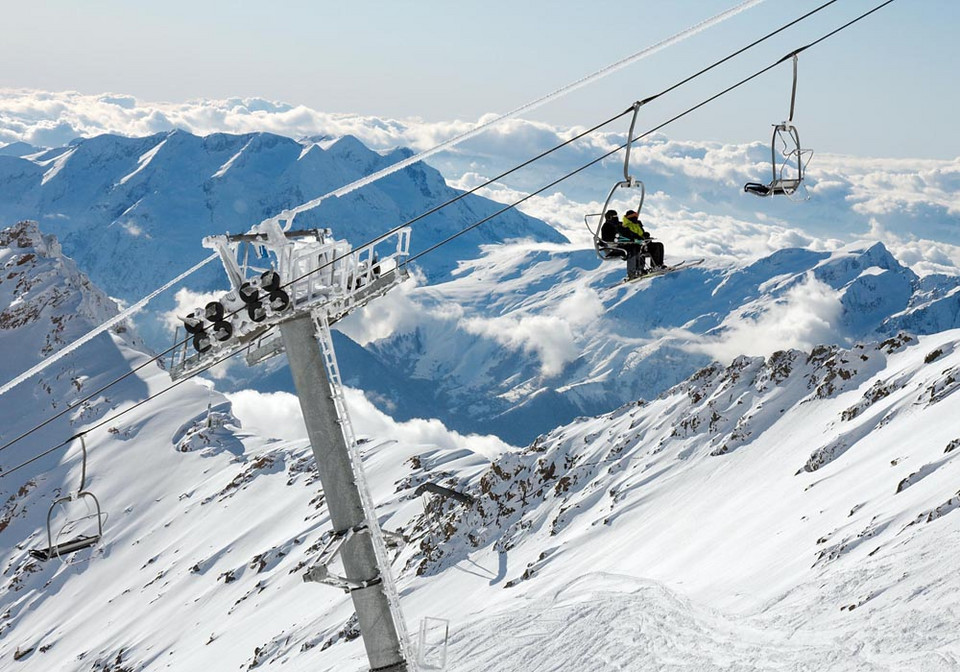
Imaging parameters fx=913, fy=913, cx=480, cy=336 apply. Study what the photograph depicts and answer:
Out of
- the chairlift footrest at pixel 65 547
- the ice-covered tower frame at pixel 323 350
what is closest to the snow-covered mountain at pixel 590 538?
the ice-covered tower frame at pixel 323 350

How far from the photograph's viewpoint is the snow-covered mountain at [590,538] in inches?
1137

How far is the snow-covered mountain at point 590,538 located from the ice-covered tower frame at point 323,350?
14.0m

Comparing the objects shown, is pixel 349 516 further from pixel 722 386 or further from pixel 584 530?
pixel 722 386

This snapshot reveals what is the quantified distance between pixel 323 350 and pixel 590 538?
4898 centimetres

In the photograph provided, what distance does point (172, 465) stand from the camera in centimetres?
13875

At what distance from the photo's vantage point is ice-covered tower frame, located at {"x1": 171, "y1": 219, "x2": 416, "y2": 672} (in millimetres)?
15062

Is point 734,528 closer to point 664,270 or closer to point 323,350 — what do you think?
point 664,270

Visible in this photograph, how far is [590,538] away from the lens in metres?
61.6

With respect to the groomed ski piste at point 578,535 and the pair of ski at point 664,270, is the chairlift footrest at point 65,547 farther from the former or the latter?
the pair of ski at point 664,270

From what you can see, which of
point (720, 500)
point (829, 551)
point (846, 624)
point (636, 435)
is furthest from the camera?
point (636, 435)

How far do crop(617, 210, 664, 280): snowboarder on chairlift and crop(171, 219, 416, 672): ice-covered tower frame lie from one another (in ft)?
19.0

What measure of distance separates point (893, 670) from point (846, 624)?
4.17 metres

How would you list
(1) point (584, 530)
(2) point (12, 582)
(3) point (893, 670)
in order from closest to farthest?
(3) point (893, 670) < (1) point (584, 530) < (2) point (12, 582)

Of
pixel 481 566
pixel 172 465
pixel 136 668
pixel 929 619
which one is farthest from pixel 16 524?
pixel 929 619
